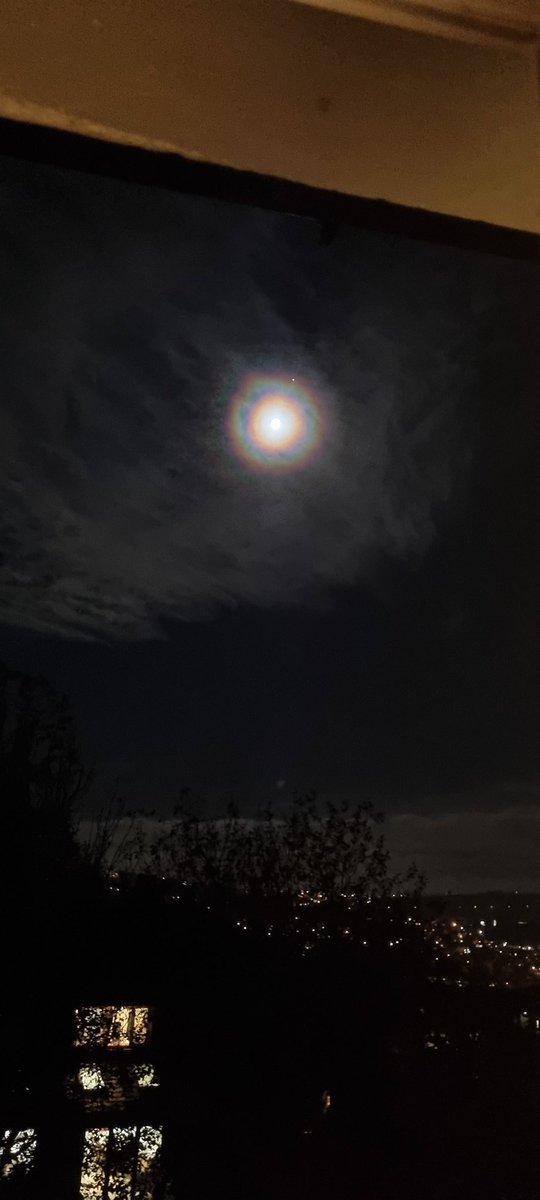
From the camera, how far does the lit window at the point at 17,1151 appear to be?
5.67 m

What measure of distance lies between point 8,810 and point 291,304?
7.35m

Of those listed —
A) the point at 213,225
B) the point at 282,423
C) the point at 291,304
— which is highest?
the point at 291,304

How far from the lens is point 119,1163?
594cm

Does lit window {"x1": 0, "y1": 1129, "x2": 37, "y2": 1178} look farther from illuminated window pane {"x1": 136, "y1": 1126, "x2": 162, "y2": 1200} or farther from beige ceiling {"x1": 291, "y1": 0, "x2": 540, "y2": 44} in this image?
beige ceiling {"x1": 291, "y1": 0, "x2": 540, "y2": 44}

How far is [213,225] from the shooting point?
1.70 m

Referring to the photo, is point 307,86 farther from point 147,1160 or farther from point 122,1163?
point 147,1160

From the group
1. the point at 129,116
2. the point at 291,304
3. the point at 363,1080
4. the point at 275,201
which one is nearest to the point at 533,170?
the point at 275,201

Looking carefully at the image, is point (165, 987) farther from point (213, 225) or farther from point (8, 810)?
point (213, 225)

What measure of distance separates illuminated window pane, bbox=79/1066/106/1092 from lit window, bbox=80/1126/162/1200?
0.36m

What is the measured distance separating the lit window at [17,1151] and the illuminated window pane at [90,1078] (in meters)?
0.55

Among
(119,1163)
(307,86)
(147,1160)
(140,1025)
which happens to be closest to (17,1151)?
(119,1163)

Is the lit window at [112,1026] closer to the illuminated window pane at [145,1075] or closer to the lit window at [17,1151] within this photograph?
the illuminated window pane at [145,1075]

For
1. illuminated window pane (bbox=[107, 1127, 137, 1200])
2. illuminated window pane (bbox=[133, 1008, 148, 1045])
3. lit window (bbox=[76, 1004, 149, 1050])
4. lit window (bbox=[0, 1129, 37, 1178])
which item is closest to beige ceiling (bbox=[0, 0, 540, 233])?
lit window (bbox=[0, 1129, 37, 1178])

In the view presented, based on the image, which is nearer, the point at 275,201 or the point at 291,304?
the point at 275,201
